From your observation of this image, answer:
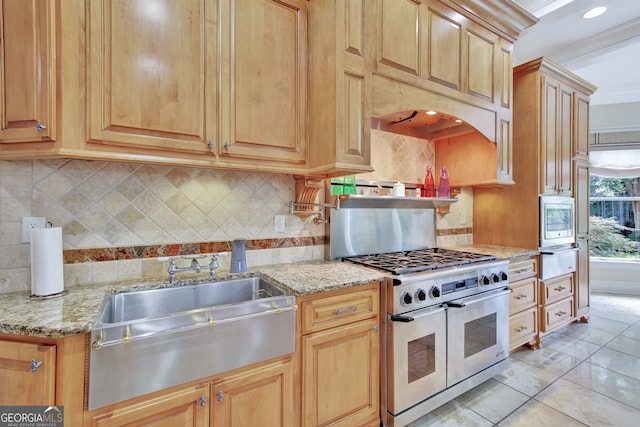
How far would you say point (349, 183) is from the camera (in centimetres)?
213

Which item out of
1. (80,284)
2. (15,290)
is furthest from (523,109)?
(15,290)

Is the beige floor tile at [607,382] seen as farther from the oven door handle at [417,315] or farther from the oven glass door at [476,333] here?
the oven door handle at [417,315]

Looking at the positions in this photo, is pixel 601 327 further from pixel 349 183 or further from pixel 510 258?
pixel 349 183

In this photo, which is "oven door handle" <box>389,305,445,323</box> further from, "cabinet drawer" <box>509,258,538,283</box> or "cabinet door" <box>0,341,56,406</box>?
"cabinet door" <box>0,341,56,406</box>

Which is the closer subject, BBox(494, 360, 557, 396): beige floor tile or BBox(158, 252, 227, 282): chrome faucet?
BBox(158, 252, 227, 282): chrome faucet

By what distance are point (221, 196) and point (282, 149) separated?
1.61ft

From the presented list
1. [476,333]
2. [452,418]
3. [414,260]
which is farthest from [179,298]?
[476,333]

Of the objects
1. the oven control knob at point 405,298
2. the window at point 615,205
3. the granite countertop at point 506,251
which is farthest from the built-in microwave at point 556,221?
the window at point 615,205

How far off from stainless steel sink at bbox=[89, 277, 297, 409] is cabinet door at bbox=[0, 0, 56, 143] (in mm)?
796

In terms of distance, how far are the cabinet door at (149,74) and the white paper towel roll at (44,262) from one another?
0.49 metres

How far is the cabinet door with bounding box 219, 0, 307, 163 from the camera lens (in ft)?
5.14

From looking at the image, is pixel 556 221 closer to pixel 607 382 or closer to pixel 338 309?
pixel 607 382

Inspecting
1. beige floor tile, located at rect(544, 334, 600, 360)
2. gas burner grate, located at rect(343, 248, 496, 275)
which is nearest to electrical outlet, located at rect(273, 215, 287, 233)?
gas burner grate, located at rect(343, 248, 496, 275)

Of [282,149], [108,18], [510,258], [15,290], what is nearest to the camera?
[108,18]
